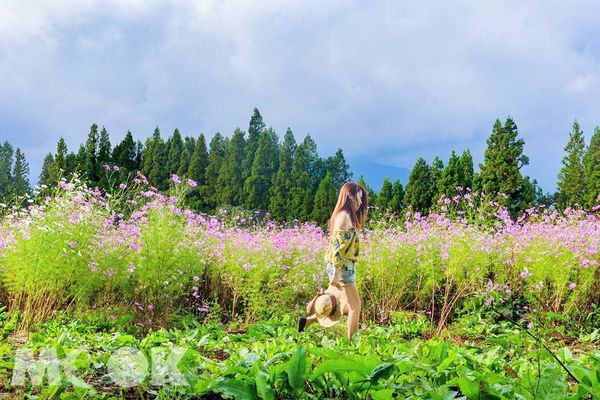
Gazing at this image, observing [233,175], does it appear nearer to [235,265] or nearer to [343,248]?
[235,265]

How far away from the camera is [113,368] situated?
2459mm

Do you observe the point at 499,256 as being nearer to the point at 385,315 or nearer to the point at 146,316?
the point at 385,315

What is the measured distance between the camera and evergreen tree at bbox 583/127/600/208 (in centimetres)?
2405

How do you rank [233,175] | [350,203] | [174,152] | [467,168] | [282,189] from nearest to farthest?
1. [350,203]
2. [467,168]
3. [282,189]
4. [233,175]
5. [174,152]

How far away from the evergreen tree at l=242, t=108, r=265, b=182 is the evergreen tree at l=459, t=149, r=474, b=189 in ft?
44.5

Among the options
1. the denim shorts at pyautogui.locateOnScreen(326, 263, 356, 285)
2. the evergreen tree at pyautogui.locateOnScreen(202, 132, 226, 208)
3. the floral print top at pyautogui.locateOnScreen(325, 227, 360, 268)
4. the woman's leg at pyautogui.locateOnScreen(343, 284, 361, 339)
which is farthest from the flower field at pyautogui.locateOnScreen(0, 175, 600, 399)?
the evergreen tree at pyautogui.locateOnScreen(202, 132, 226, 208)

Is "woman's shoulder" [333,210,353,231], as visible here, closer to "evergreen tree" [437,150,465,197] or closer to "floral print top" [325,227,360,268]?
"floral print top" [325,227,360,268]

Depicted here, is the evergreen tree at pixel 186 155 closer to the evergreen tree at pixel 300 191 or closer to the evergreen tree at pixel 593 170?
the evergreen tree at pixel 300 191

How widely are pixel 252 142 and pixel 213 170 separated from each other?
351 cm

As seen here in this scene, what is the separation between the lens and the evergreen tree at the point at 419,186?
82.1ft

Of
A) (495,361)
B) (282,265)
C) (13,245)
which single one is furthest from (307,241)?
(495,361)

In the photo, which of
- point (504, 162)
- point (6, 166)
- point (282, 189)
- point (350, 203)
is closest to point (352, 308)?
point (350, 203)

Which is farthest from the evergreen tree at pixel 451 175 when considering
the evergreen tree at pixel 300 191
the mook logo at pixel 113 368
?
the mook logo at pixel 113 368

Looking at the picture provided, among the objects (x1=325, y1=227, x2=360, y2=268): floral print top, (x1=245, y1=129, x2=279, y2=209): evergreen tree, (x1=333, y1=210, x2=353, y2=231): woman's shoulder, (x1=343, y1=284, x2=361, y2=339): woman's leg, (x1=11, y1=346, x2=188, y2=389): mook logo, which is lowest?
(x1=11, y1=346, x2=188, y2=389): mook logo
